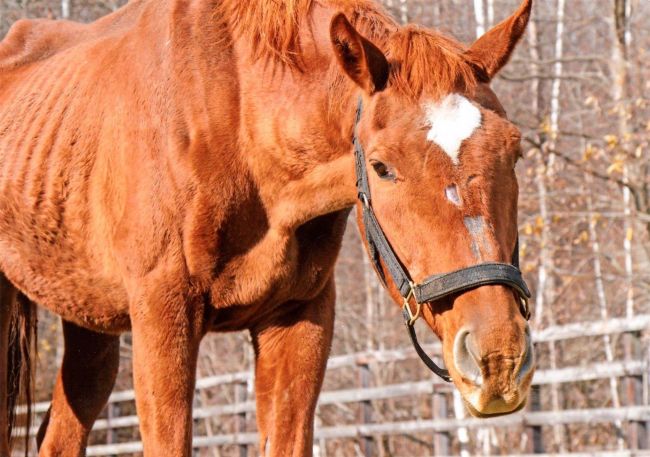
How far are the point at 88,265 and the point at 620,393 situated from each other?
1477cm

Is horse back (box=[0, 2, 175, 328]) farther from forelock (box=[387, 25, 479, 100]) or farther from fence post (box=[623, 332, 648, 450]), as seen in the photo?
fence post (box=[623, 332, 648, 450])

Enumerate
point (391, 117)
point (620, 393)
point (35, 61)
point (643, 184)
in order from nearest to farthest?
point (391, 117)
point (35, 61)
point (643, 184)
point (620, 393)

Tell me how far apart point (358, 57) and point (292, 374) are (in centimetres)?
138

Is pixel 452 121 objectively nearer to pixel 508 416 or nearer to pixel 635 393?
pixel 635 393

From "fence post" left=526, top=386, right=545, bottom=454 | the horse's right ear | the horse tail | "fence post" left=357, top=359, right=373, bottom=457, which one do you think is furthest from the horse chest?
"fence post" left=357, top=359, right=373, bottom=457

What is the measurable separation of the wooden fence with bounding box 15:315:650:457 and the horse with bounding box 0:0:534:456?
4.97m

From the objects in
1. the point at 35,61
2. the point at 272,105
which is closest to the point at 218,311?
the point at 272,105

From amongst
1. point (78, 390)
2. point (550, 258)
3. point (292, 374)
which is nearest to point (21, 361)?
point (78, 390)

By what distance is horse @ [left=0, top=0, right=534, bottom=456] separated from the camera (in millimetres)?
3219

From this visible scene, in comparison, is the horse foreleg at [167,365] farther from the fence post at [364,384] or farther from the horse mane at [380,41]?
the fence post at [364,384]

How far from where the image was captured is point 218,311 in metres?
Answer: 4.12

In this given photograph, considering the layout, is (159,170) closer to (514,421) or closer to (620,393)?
(514,421)

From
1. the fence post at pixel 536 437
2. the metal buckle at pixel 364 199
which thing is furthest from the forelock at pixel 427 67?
the fence post at pixel 536 437

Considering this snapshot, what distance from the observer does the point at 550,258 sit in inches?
569
